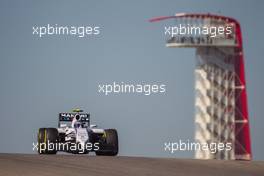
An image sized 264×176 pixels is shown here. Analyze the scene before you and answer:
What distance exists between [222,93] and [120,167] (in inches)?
2774

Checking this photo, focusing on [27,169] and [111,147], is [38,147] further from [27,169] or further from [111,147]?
[27,169]

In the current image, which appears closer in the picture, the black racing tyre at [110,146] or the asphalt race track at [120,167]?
the asphalt race track at [120,167]

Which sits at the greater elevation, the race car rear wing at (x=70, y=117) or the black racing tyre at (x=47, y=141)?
the race car rear wing at (x=70, y=117)

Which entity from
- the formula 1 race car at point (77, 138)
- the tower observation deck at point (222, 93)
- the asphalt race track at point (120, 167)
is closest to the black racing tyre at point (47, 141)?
the formula 1 race car at point (77, 138)

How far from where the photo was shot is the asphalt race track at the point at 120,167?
80.8 feet

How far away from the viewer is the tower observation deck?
94556mm

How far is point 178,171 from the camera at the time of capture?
88.0 feet

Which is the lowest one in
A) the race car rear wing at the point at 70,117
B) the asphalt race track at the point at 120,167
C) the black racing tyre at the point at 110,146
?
the asphalt race track at the point at 120,167

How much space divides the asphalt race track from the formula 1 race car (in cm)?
518

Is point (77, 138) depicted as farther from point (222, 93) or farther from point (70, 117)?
point (222, 93)

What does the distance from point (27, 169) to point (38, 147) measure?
11.0 m

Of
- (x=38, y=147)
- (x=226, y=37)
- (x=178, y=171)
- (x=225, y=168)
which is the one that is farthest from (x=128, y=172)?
(x=226, y=37)

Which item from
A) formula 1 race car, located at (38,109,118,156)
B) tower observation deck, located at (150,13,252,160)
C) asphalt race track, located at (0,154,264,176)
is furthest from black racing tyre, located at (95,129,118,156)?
tower observation deck, located at (150,13,252,160)

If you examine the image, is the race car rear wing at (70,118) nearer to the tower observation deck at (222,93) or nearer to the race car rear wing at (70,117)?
the race car rear wing at (70,117)
